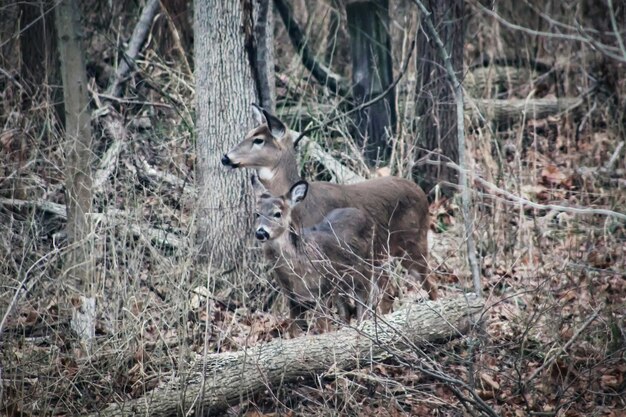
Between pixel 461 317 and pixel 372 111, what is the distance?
4379mm

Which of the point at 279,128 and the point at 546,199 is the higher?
the point at 279,128

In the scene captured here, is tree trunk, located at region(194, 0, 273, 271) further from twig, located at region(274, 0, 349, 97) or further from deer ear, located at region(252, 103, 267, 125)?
twig, located at region(274, 0, 349, 97)

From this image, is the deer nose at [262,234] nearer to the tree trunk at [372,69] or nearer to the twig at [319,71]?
the tree trunk at [372,69]

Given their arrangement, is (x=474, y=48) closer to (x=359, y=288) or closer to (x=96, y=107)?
(x=96, y=107)

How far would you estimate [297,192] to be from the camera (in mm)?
8328

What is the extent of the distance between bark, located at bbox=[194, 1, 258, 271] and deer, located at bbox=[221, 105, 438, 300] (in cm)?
19

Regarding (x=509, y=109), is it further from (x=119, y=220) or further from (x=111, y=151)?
(x=119, y=220)

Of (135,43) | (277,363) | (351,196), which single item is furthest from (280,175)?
(135,43)

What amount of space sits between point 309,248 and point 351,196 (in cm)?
96

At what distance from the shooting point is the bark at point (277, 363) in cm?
639

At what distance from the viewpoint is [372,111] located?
11.2 meters

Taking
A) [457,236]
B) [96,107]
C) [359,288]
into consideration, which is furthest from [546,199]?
[96,107]

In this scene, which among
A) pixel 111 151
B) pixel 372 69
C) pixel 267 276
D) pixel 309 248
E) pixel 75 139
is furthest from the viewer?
pixel 372 69

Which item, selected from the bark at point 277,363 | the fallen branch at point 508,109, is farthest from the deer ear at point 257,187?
the fallen branch at point 508,109
